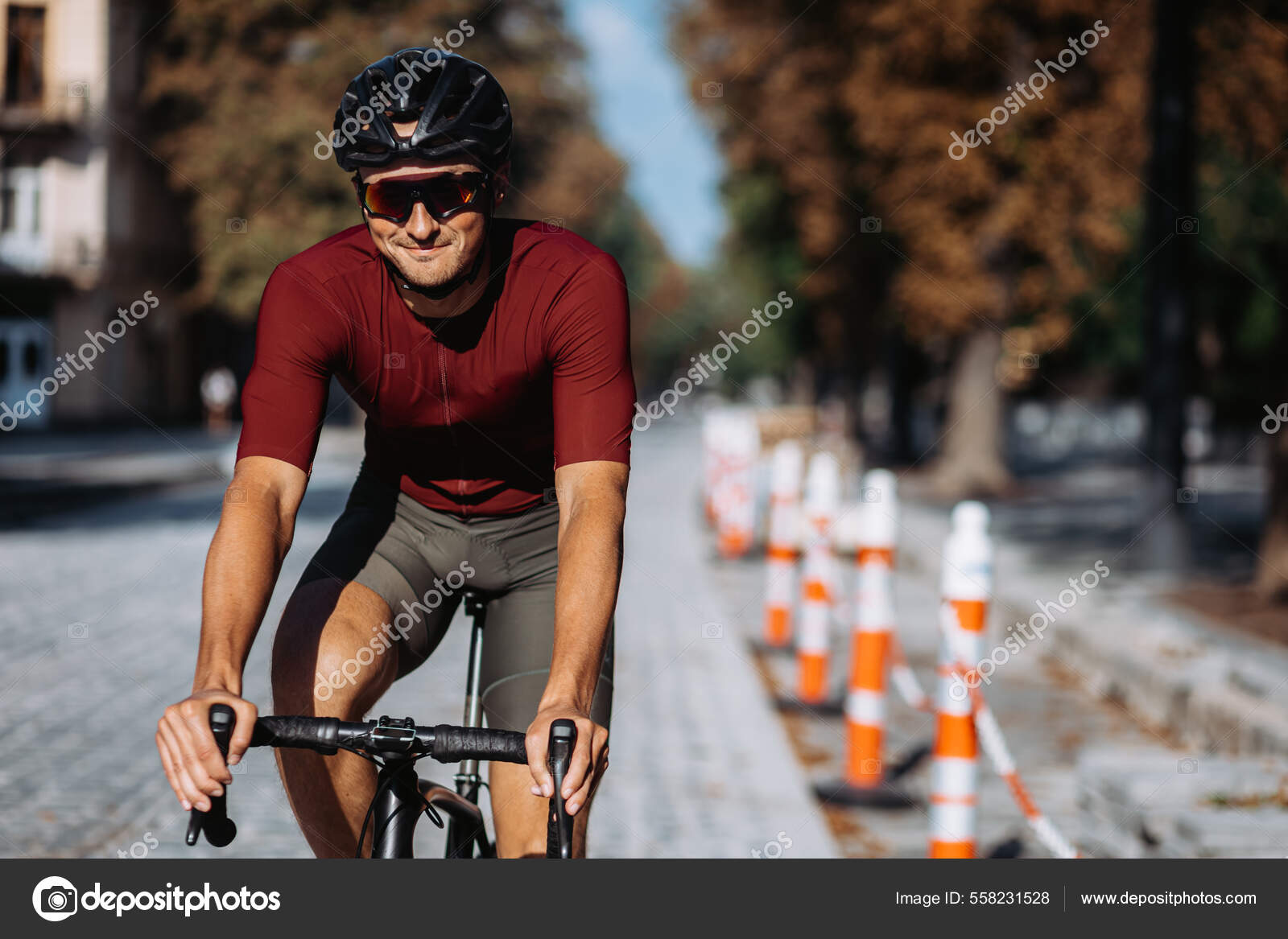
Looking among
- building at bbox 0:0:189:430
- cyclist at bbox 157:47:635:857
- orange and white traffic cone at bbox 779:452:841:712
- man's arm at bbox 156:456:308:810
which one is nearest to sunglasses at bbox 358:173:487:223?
cyclist at bbox 157:47:635:857

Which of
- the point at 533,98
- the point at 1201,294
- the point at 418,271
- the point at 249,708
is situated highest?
the point at 533,98

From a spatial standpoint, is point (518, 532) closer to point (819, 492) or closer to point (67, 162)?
point (819, 492)

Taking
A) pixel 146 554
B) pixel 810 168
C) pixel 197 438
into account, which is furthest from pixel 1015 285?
pixel 197 438

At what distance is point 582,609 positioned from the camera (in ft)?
8.24

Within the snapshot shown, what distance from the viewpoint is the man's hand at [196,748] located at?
2.18 metres

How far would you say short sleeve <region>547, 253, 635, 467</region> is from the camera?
106 inches

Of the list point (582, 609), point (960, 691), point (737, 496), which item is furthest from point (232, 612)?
point (737, 496)

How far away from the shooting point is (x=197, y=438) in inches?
1523

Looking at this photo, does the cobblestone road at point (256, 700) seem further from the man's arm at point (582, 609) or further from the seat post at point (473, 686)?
the man's arm at point (582, 609)

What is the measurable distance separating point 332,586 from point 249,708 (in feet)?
2.27

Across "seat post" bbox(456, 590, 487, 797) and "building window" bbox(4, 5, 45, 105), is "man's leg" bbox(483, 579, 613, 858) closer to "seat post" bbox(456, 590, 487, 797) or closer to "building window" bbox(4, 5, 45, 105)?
"seat post" bbox(456, 590, 487, 797)

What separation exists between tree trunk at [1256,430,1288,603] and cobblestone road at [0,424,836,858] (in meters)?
3.70
